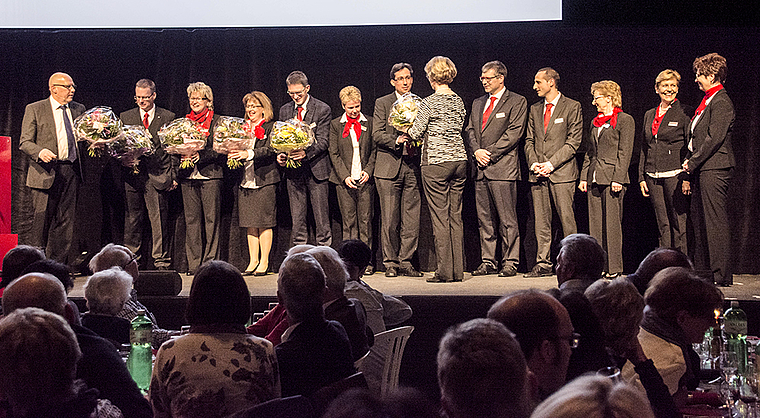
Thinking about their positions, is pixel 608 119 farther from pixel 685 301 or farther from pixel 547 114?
pixel 685 301

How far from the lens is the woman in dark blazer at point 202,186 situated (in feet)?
23.5

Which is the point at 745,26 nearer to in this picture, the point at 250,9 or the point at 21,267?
the point at 250,9

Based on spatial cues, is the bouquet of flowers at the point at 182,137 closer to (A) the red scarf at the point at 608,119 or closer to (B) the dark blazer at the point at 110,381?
(A) the red scarf at the point at 608,119

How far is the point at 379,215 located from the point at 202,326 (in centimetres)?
Answer: 561

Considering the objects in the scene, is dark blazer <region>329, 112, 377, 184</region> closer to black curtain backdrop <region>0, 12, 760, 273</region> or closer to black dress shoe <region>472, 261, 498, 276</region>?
black curtain backdrop <region>0, 12, 760, 273</region>

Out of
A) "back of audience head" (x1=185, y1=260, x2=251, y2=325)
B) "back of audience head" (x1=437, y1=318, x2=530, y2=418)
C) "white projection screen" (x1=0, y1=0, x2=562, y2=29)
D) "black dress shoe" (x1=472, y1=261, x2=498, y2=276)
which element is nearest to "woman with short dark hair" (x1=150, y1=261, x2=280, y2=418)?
"back of audience head" (x1=185, y1=260, x2=251, y2=325)

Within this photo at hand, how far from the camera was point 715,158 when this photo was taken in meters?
6.21

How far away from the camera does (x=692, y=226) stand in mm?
7426

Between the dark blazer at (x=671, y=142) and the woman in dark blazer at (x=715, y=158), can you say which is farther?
the dark blazer at (x=671, y=142)

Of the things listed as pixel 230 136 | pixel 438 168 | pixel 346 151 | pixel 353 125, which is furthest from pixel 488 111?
pixel 230 136

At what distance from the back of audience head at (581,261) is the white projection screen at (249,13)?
15.9ft

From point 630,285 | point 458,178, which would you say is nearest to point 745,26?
point 458,178

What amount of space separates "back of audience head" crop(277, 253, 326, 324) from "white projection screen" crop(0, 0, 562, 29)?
548cm

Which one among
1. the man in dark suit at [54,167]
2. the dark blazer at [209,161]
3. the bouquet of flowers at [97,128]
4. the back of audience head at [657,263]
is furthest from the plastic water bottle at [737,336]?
the man in dark suit at [54,167]
